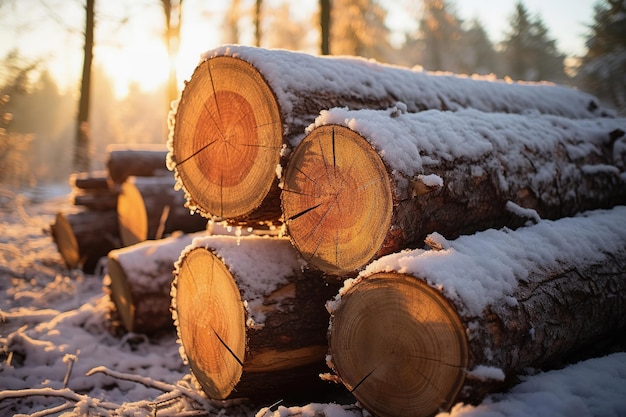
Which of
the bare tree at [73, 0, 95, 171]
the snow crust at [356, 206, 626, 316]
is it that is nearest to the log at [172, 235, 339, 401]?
the snow crust at [356, 206, 626, 316]

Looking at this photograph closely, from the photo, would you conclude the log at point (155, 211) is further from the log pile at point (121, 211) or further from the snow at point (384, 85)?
the snow at point (384, 85)

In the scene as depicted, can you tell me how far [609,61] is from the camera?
39.7 ft

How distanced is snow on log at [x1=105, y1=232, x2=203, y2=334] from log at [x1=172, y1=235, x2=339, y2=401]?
101 centimetres

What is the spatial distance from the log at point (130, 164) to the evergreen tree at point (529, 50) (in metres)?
26.8

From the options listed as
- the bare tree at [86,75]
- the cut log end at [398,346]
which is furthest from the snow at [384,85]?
the bare tree at [86,75]

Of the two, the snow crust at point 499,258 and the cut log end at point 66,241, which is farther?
the cut log end at point 66,241

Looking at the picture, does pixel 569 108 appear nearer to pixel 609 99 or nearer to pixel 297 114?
pixel 297 114

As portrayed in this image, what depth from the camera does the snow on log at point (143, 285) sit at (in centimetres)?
348

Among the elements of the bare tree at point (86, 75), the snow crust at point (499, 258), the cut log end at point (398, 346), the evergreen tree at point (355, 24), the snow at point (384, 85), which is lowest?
the cut log end at point (398, 346)

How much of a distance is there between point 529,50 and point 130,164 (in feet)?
94.2

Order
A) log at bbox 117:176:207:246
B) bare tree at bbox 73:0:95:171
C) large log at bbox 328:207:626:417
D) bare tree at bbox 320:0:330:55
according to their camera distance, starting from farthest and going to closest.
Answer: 1. bare tree at bbox 73:0:95:171
2. bare tree at bbox 320:0:330:55
3. log at bbox 117:176:207:246
4. large log at bbox 328:207:626:417

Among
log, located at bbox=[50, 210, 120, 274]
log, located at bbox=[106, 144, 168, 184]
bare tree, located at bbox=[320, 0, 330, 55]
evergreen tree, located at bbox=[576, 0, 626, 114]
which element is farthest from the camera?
evergreen tree, located at bbox=[576, 0, 626, 114]

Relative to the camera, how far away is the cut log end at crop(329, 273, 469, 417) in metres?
1.63

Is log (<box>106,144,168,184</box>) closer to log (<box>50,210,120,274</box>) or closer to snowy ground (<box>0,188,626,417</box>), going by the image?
log (<box>50,210,120,274</box>)
